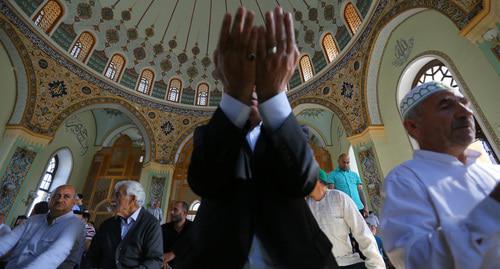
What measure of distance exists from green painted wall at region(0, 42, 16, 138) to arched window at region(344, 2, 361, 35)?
1214 cm

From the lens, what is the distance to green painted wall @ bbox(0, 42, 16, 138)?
329 inches

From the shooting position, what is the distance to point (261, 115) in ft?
2.60

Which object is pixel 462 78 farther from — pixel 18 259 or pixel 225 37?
pixel 18 259

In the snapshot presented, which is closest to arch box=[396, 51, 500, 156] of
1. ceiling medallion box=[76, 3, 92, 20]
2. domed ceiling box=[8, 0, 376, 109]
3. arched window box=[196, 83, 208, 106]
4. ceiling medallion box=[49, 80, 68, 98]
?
domed ceiling box=[8, 0, 376, 109]

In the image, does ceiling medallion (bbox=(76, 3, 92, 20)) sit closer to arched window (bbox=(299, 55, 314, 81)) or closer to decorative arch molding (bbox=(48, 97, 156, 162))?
decorative arch molding (bbox=(48, 97, 156, 162))

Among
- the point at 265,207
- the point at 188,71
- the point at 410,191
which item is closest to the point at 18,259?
the point at 265,207

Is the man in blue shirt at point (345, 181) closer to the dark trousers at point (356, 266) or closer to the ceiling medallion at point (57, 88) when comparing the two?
the dark trousers at point (356, 266)

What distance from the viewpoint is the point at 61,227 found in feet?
8.39

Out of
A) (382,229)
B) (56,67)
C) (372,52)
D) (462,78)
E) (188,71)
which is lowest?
(382,229)

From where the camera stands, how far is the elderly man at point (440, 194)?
34.0 inches

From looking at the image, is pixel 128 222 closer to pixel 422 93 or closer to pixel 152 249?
pixel 152 249

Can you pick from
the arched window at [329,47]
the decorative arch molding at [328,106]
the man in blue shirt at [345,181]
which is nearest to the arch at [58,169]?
the decorative arch molding at [328,106]

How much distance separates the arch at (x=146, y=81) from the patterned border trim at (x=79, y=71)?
1.94ft

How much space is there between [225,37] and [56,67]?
12.0m
